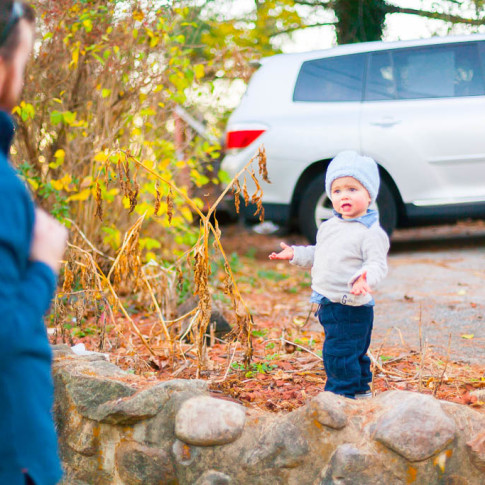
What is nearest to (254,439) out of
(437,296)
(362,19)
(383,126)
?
(437,296)

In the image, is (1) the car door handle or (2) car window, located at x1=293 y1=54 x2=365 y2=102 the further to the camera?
(2) car window, located at x1=293 y1=54 x2=365 y2=102

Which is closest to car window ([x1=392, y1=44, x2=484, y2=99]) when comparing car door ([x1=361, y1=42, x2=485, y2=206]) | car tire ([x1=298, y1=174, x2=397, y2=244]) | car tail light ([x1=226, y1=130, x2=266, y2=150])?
car door ([x1=361, y1=42, x2=485, y2=206])

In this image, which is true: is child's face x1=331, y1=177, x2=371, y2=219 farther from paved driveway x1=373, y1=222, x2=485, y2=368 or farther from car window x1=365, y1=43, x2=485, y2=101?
car window x1=365, y1=43, x2=485, y2=101

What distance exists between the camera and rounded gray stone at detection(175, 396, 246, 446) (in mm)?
2443

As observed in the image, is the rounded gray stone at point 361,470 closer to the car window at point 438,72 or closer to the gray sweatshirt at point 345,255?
the gray sweatshirt at point 345,255

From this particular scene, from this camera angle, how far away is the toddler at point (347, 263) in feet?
8.89

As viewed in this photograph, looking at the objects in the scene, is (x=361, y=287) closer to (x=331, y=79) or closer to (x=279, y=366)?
(x=279, y=366)

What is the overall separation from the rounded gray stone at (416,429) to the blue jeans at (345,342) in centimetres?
43

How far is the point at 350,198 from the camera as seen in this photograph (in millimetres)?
2727

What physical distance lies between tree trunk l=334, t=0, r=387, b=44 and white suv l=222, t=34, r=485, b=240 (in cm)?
141

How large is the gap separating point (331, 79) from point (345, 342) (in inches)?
160

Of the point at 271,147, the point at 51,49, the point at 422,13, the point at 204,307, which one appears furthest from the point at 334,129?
the point at 204,307

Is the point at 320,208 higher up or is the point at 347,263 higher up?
the point at 347,263

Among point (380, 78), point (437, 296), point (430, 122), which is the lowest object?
point (437, 296)
